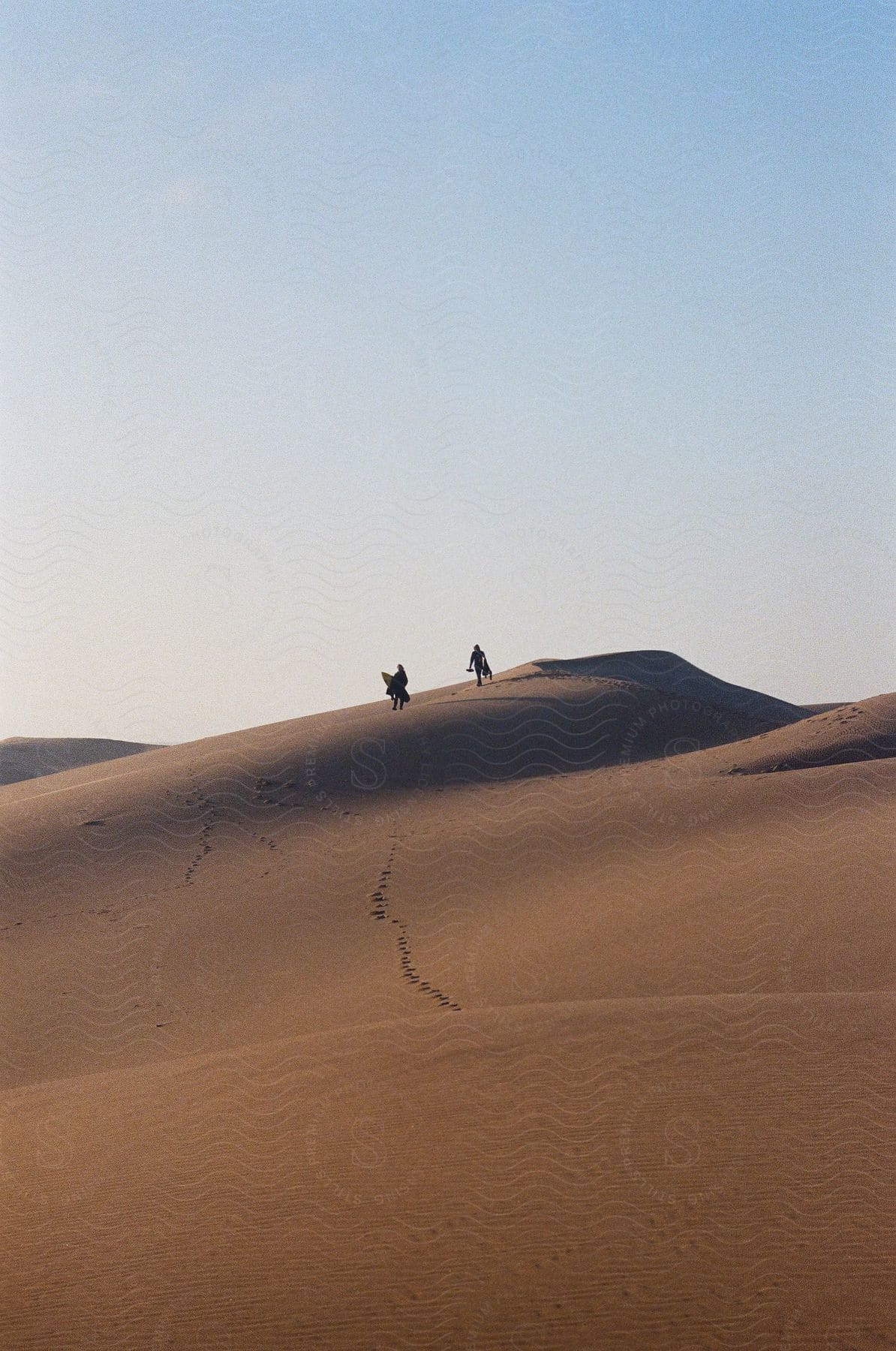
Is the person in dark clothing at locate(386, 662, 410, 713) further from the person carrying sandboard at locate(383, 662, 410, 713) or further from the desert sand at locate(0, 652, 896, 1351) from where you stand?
the desert sand at locate(0, 652, 896, 1351)

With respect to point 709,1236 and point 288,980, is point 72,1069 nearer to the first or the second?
point 288,980

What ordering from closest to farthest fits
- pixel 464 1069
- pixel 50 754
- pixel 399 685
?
pixel 464 1069 → pixel 399 685 → pixel 50 754

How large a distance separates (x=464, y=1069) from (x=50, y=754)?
60.1 m

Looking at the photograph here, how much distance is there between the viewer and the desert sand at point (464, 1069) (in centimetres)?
640

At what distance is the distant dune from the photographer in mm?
58844

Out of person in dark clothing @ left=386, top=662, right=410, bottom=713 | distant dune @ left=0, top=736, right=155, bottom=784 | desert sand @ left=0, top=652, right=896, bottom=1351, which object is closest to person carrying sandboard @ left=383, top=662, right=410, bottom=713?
person in dark clothing @ left=386, top=662, right=410, bottom=713

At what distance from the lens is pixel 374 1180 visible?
7.64 meters

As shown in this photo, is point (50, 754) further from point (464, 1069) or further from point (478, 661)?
point (464, 1069)

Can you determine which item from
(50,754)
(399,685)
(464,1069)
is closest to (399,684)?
(399,685)

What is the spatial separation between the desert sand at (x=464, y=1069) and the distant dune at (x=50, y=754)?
3727cm

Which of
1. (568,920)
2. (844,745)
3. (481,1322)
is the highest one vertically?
(844,745)

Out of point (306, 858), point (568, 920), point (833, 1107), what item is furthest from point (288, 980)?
point (833, 1107)

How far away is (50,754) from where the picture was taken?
2566 inches

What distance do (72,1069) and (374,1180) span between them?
6499mm
